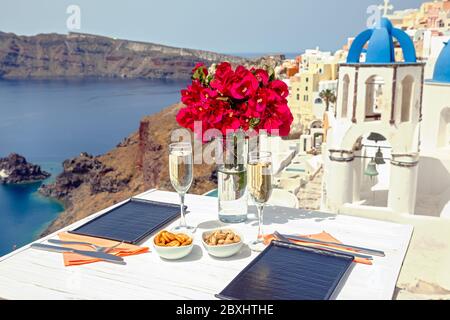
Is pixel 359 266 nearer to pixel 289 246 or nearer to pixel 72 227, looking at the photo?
pixel 289 246

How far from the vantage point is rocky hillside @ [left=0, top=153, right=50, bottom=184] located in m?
36.3

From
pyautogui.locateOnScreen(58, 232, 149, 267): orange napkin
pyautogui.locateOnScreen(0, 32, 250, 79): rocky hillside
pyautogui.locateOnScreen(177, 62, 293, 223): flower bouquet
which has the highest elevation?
pyautogui.locateOnScreen(0, 32, 250, 79): rocky hillside

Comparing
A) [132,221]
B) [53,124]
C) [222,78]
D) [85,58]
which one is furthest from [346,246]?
[85,58]

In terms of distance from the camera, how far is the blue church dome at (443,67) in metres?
5.16

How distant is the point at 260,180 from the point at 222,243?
27 cm

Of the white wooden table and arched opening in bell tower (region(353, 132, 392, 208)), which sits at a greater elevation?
the white wooden table

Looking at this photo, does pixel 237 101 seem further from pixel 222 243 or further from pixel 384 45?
pixel 384 45

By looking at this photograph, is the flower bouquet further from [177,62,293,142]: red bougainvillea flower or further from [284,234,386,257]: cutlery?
[284,234,386,257]: cutlery

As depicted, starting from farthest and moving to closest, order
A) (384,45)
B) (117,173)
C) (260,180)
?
(117,173)
(384,45)
(260,180)

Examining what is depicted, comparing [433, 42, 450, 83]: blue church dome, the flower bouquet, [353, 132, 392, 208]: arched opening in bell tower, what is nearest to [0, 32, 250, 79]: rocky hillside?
[353, 132, 392, 208]: arched opening in bell tower

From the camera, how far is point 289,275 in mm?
1479

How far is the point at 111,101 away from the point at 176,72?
2591 cm

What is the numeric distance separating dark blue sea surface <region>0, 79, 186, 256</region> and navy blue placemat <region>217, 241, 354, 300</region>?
2425cm

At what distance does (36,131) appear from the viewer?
49.0 metres
